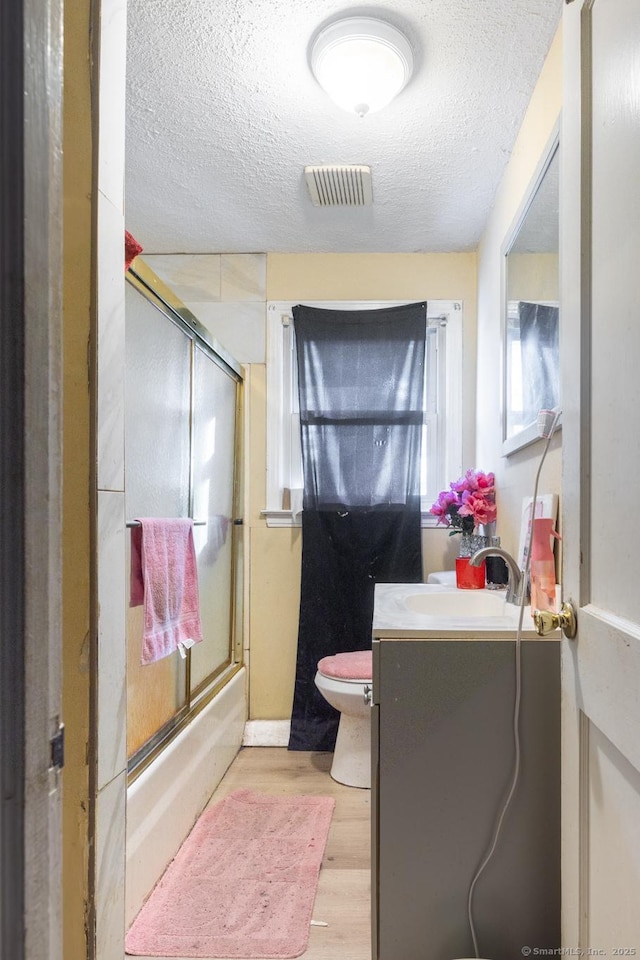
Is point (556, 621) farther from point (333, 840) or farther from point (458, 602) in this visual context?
point (333, 840)

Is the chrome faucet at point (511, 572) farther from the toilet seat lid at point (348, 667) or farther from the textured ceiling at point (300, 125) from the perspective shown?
the textured ceiling at point (300, 125)

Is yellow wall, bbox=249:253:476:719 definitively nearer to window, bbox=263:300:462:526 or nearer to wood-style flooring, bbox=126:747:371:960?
window, bbox=263:300:462:526

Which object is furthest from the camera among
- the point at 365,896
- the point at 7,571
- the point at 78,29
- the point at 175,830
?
the point at 175,830

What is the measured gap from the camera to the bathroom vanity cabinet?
1.29 meters

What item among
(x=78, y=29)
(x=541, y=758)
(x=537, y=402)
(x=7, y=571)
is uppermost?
(x=78, y=29)

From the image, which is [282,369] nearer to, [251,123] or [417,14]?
[251,123]

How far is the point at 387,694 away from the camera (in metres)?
1.34

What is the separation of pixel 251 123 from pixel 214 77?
23cm

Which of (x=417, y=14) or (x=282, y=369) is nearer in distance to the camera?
(x=417, y=14)

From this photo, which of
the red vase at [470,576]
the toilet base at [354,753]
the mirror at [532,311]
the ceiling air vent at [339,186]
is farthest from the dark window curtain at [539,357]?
the toilet base at [354,753]

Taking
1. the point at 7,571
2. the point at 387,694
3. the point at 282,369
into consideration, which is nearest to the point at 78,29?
the point at 7,571

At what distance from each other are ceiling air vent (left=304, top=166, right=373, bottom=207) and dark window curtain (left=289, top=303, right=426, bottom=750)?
555 millimetres

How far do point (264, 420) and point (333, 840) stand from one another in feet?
5.79

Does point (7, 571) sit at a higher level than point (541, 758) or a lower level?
higher
